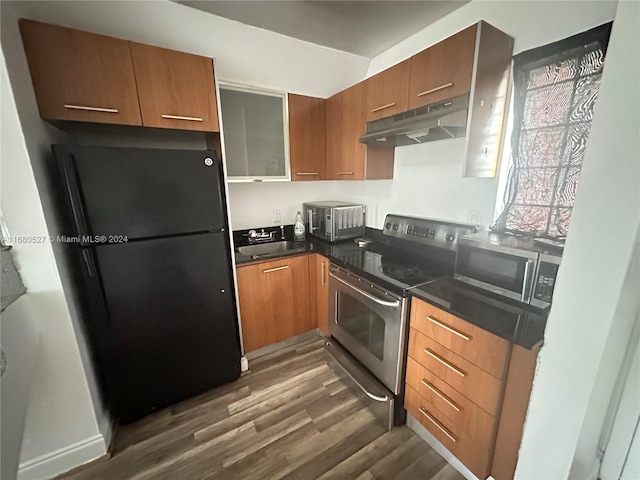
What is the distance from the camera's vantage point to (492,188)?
152cm

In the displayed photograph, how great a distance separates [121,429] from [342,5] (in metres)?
2.89

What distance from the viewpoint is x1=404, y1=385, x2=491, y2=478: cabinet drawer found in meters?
1.18

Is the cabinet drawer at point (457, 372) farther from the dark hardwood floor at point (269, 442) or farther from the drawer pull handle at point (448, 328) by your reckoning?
the dark hardwood floor at point (269, 442)

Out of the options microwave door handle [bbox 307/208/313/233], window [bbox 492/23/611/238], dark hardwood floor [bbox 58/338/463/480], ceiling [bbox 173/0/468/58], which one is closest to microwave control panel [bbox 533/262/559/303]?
window [bbox 492/23/611/238]

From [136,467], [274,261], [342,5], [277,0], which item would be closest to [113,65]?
[277,0]

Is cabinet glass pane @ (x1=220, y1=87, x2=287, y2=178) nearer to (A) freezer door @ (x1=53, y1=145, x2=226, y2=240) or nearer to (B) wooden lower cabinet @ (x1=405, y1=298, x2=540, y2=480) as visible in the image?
(A) freezer door @ (x1=53, y1=145, x2=226, y2=240)

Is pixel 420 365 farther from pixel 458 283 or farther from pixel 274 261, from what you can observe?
pixel 274 261

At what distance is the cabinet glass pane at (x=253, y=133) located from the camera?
1.97 metres

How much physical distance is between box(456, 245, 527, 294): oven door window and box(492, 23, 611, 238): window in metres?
0.33

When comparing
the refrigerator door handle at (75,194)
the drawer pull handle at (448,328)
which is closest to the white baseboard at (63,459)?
the refrigerator door handle at (75,194)

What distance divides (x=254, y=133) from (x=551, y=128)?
6.16ft

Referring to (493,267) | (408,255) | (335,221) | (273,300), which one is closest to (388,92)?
(335,221)

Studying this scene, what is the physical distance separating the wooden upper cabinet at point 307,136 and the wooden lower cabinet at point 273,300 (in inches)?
Answer: 30.9

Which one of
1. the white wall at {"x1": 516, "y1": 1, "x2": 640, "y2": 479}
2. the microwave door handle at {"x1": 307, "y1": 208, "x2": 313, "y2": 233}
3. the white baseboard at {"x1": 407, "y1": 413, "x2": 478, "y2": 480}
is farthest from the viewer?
the microwave door handle at {"x1": 307, "y1": 208, "x2": 313, "y2": 233}
